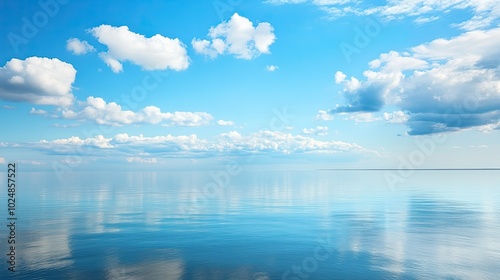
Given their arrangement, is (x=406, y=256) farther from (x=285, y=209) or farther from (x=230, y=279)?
(x=285, y=209)

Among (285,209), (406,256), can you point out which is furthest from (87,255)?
(285,209)

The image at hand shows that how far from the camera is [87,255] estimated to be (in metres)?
35.1

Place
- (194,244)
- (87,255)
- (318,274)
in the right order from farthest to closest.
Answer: (194,244) < (87,255) < (318,274)

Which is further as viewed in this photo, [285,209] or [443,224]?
[285,209]

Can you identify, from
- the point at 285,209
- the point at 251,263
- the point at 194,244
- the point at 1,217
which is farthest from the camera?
the point at 285,209

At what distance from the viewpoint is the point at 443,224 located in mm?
55781

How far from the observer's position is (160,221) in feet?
187

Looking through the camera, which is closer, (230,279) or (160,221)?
(230,279)

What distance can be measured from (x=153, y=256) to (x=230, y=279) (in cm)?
1114

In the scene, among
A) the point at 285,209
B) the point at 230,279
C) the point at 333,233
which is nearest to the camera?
the point at 230,279

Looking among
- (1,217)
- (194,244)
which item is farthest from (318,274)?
(1,217)

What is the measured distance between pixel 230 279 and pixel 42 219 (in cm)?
4558

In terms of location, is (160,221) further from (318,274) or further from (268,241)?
(318,274)

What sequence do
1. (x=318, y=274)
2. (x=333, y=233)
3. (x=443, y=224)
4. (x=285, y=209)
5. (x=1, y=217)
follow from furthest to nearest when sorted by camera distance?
1. (x=285, y=209)
2. (x=1, y=217)
3. (x=443, y=224)
4. (x=333, y=233)
5. (x=318, y=274)
